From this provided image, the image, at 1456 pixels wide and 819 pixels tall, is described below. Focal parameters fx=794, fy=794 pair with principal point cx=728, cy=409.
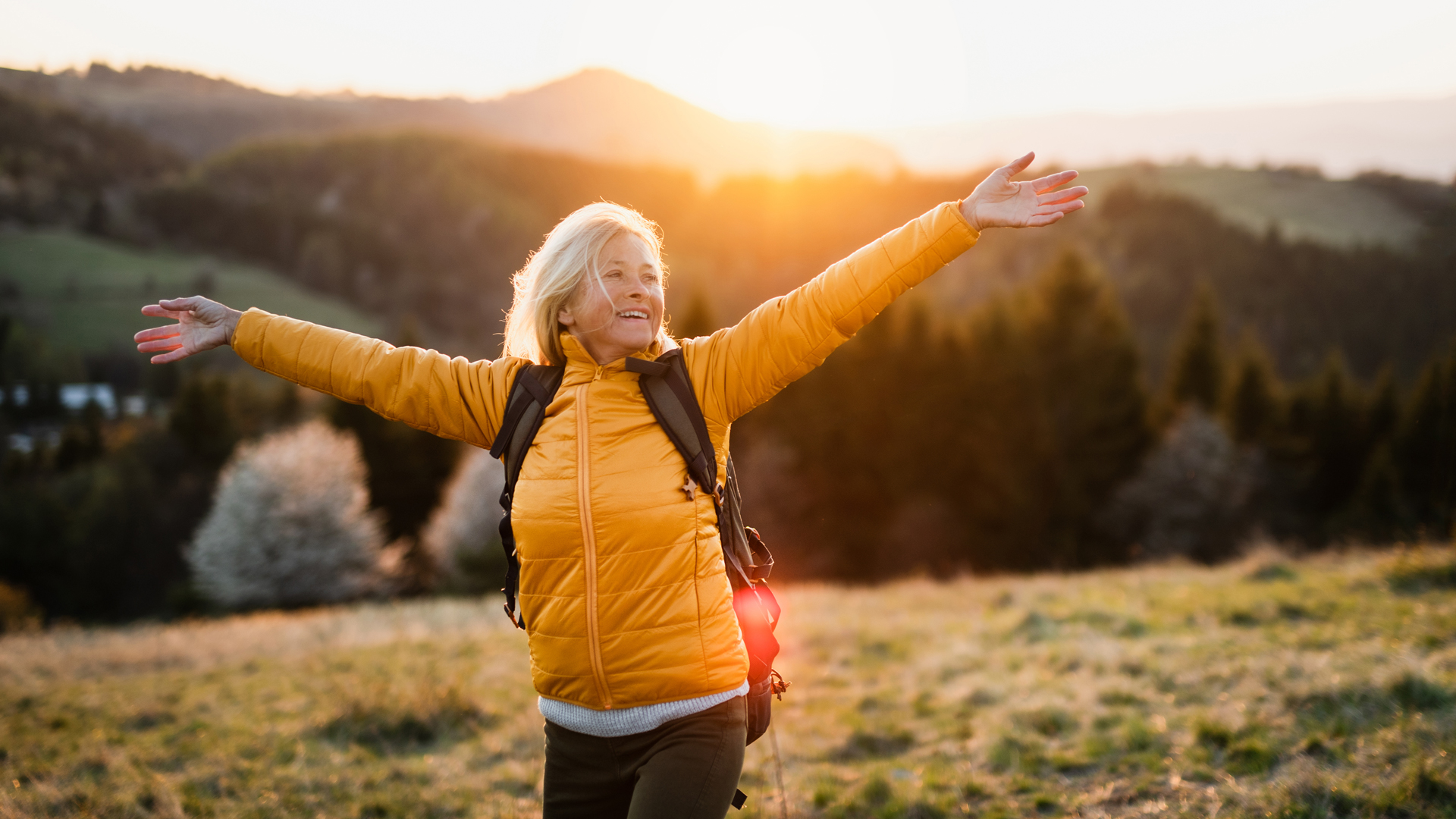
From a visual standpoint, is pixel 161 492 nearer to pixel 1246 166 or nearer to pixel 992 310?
pixel 992 310

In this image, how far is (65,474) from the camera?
4412cm

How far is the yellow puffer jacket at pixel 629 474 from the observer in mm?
2133

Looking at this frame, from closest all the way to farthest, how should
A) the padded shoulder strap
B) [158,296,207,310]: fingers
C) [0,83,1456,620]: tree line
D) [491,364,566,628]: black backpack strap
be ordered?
the padded shoulder strap
[491,364,566,628]: black backpack strap
[158,296,207,310]: fingers
[0,83,1456,620]: tree line

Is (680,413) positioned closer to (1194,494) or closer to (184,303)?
(184,303)

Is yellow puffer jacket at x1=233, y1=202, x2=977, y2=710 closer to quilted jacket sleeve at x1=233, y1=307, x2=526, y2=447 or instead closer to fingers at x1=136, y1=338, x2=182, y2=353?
quilted jacket sleeve at x1=233, y1=307, x2=526, y2=447

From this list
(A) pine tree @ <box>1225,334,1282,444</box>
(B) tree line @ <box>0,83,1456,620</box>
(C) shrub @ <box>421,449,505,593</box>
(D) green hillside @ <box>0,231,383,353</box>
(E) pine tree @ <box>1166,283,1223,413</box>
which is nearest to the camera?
(B) tree line @ <box>0,83,1456,620</box>

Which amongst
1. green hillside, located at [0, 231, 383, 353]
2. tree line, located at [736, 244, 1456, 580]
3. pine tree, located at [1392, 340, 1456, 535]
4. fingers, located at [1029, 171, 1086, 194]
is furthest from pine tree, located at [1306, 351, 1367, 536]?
green hillside, located at [0, 231, 383, 353]

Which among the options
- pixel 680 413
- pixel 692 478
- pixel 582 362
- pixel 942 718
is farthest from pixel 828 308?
pixel 942 718

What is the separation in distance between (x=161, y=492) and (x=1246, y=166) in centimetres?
8368

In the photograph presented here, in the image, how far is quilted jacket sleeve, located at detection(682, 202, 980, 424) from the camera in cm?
232

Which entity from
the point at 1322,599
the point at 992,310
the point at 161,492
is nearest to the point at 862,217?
the point at 992,310

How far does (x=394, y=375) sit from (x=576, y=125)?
435ft

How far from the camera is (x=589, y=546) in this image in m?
2.13

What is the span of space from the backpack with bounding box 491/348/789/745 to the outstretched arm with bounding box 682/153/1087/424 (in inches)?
4.5
